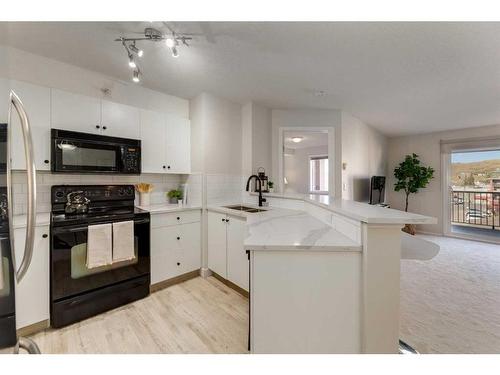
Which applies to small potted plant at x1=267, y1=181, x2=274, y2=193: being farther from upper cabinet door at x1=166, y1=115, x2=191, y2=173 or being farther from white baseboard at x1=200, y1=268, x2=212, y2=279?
white baseboard at x1=200, y1=268, x2=212, y2=279

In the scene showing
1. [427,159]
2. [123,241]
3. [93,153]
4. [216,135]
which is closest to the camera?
[123,241]

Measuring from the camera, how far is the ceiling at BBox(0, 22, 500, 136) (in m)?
1.59

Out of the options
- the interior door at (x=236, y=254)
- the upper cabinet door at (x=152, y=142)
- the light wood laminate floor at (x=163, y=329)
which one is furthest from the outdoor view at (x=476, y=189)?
the upper cabinet door at (x=152, y=142)

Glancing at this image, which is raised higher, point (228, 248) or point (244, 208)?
point (244, 208)

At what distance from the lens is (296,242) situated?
1.17 m

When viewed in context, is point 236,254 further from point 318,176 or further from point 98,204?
point 318,176

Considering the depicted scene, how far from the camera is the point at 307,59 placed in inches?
78.0

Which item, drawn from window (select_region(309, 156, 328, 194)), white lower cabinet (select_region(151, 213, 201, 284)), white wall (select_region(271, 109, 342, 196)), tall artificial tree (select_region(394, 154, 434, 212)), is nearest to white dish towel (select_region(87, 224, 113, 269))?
white lower cabinet (select_region(151, 213, 201, 284))

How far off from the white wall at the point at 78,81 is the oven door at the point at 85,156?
59 cm

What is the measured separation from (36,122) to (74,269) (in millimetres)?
1285

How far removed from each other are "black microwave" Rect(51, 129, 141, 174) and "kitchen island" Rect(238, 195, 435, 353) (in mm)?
1789

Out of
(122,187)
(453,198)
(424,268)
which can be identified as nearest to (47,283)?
(122,187)

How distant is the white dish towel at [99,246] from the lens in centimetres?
178

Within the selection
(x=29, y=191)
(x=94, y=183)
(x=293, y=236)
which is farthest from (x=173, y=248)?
(x=29, y=191)
